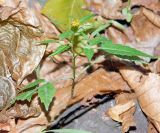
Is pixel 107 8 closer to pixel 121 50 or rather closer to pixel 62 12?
pixel 62 12

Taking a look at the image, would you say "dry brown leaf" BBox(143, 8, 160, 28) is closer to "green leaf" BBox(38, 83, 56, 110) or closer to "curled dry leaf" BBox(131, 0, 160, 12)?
"curled dry leaf" BBox(131, 0, 160, 12)

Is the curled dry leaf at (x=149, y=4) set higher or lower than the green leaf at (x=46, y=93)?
higher

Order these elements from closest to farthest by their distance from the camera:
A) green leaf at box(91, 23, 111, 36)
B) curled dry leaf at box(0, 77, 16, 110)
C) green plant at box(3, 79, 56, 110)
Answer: green plant at box(3, 79, 56, 110)
curled dry leaf at box(0, 77, 16, 110)
green leaf at box(91, 23, 111, 36)

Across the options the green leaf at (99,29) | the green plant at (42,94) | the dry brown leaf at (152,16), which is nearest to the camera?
the green plant at (42,94)

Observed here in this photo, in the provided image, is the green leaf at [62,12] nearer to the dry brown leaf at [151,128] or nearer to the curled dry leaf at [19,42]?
the curled dry leaf at [19,42]

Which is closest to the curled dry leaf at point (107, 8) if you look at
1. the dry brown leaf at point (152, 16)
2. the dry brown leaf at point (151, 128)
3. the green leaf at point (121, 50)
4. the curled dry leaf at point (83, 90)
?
the dry brown leaf at point (152, 16)

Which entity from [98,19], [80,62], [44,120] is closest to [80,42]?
[80,62]

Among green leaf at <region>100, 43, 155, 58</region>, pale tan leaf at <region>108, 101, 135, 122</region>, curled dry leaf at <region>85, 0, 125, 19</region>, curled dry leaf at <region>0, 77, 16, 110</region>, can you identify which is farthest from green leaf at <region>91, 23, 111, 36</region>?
curled dry leaf at <region>0, 77, 16, 110</region>
